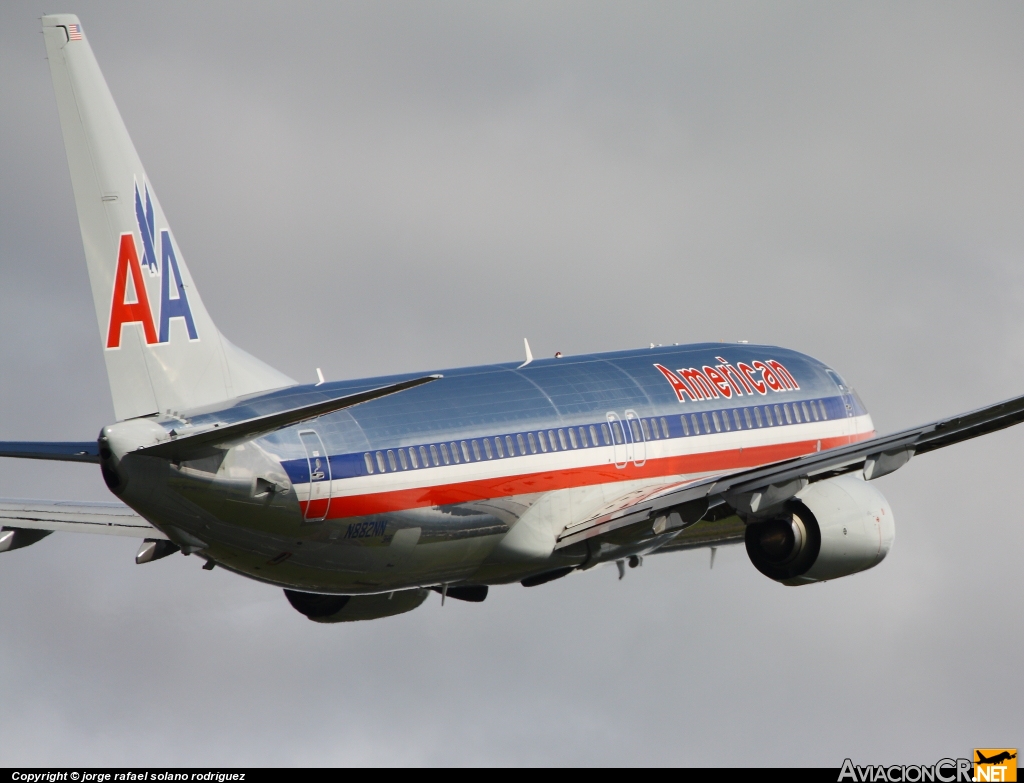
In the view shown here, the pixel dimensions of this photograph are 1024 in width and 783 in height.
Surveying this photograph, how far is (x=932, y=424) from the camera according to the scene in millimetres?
34688

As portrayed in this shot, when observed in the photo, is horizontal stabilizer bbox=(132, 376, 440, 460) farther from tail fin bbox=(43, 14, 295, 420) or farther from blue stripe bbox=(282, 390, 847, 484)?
blue stripe bbox=(282, 390, 847, 484)

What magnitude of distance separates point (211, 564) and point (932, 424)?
46.5ft

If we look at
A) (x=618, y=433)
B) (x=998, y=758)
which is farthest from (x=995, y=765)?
(x=618, y=433)

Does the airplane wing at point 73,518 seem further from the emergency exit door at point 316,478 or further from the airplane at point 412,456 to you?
the emergency exit door at point 316,478

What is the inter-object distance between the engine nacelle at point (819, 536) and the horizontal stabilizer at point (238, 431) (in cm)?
1152

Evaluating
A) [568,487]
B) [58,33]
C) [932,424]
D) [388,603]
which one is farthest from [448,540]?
[58,33]

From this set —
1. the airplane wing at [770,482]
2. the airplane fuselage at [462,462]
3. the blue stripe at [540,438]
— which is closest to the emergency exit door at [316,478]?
the airplane fuselage at [462,462]

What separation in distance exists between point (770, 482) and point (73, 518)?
14.5 metres

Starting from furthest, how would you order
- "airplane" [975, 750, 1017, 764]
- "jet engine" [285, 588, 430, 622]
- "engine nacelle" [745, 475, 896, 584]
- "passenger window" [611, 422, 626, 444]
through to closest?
"jet engine" [285, 588, 430, 622], "passenger window" [611, 422, 626, 444], "engine nacelle" [745, 475, 896, 584], "airplane" [975, 750, 1017, 764]

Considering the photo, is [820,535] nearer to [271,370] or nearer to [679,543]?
[679,543]

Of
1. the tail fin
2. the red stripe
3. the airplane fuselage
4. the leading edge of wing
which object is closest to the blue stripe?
the airplane fuselage

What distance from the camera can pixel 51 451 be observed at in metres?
32.2

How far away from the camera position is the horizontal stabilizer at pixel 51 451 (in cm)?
3200

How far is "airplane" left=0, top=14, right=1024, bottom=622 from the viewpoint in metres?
31.5
